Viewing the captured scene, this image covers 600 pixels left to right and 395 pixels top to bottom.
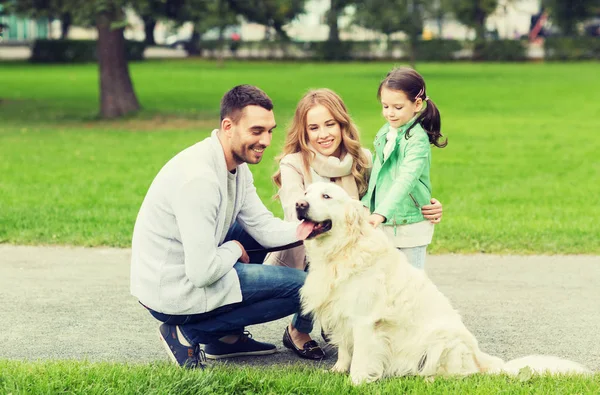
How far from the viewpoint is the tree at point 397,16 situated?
148 ft

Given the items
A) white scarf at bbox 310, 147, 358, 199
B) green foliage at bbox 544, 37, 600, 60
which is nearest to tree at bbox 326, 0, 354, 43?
green foliage at bbox 544, 37, 600, 60

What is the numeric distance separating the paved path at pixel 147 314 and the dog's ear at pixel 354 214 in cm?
118

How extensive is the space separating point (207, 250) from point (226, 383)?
0.72 meters

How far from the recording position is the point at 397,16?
45.3 metres

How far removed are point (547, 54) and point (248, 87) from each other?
5547cm

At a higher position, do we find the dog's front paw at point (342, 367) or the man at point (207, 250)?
the man at point (207, 250)

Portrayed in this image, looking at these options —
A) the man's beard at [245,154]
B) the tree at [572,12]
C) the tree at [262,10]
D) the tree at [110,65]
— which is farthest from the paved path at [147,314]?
the tree at [572,12]

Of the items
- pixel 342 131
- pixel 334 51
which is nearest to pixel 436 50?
pixel 334 51

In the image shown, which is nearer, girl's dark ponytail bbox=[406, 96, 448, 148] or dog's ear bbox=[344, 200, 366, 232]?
dog's ear bbox=[344, 200, 366, 232]

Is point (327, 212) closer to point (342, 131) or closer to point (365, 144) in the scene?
point (342, 131)

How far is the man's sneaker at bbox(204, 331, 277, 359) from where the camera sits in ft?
17.8

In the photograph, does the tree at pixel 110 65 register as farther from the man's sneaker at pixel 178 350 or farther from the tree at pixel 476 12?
the tree at pixel 476 12

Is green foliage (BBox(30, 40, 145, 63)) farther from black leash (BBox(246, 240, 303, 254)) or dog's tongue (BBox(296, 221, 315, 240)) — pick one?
dog's tongue (BBox(296, 221, 315, 240))

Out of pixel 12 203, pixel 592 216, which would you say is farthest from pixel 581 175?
pixel 12 203
